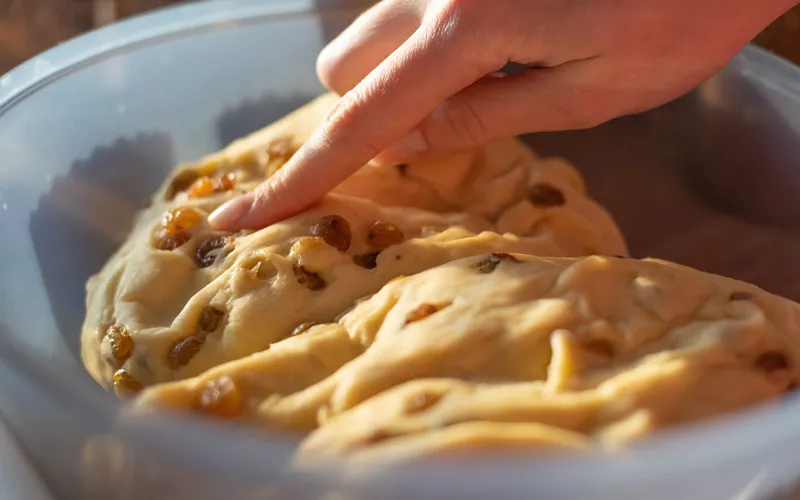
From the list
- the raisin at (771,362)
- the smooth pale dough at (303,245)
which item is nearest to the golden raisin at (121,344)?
the smooth pale dough at (303,245)

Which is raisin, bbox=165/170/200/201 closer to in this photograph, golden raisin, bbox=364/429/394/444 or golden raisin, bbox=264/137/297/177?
golden raisin, bbox=264/137/297/177

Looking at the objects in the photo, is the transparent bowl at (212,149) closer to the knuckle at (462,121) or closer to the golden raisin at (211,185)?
the golden raisin at (211,185)

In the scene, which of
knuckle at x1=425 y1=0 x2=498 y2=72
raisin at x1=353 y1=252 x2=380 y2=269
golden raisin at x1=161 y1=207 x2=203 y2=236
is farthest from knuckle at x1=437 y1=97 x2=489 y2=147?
golden raisin at x1=161 y1=207 x2=203 y2=236

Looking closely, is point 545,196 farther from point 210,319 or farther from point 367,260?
point 210,319

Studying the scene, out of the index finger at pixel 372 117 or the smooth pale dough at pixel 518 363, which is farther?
the index finger at pixel 372 117

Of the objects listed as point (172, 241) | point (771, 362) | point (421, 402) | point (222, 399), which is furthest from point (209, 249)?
point (771, 362)

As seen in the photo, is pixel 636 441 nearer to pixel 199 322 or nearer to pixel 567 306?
pixel 567 306

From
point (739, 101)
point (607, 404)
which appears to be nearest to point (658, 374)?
point (607, 404)
